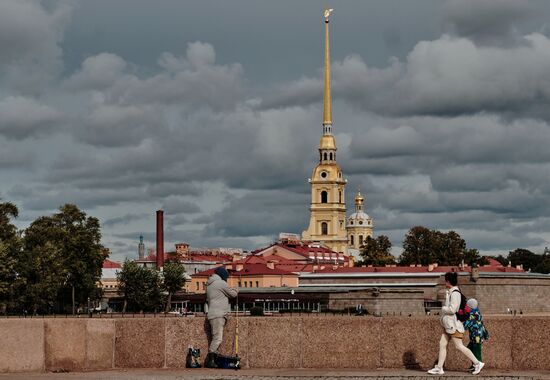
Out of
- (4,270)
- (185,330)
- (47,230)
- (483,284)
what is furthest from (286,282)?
(185,330)

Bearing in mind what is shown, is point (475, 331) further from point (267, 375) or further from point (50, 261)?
point (50, 261)

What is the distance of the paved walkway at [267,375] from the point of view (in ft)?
53.4

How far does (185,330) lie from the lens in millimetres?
17906

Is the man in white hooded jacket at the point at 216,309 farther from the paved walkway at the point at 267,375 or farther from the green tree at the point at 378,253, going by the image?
the green tree at the point at 378,253

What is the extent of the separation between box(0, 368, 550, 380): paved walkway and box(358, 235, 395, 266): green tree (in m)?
151

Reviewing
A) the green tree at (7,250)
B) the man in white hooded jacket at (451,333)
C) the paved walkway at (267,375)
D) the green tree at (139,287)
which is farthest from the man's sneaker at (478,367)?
the green tree at (139,287)

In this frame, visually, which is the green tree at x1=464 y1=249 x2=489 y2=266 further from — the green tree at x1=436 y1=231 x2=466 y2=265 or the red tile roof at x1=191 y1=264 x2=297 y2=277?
the red tile roof at x1=191 y1=264 x2=297 y2=277

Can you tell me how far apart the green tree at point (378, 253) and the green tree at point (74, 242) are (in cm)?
7712

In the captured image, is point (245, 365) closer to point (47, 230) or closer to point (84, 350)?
point (84, 350)

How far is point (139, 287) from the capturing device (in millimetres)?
113938

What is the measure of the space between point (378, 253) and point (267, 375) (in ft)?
512

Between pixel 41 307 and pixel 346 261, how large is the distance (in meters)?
118

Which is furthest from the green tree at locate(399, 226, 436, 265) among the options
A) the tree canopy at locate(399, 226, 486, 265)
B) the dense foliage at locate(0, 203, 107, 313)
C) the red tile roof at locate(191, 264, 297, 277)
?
the dense foliage at locate(0, 203, 107, 313)

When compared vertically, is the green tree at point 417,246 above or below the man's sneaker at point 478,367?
above
